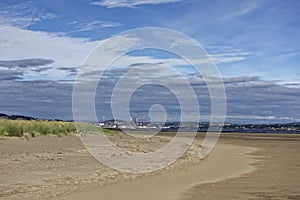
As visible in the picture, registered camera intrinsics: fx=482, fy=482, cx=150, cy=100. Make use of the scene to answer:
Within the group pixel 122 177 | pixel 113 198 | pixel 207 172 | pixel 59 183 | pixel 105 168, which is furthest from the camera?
pixel 207 172

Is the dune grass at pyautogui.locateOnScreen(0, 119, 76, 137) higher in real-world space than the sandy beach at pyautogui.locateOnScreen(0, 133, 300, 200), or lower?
higher

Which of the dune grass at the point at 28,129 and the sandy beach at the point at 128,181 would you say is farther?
the dune grass at the point at 28,129

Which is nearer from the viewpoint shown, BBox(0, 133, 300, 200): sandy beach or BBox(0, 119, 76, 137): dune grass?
BBox(0, 133, 300, 200): sandy beach

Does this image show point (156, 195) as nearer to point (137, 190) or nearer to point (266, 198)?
point (137, 190)

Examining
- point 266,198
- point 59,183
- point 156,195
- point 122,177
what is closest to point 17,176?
point 59,183

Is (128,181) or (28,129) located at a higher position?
(28,129)

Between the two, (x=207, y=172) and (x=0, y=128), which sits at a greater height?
(x=0, y=128)

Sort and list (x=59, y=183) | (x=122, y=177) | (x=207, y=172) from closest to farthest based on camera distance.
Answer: (x=59, y=183)
(x=122, y=177)
(x=207, y=172)

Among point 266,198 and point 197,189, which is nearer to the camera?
point 266,198

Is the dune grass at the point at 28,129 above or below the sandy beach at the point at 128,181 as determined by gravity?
above

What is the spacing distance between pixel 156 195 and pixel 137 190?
1095mm

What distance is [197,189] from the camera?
16078 mm

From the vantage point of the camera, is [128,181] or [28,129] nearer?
[128,181]

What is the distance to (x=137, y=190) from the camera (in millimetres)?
15625
